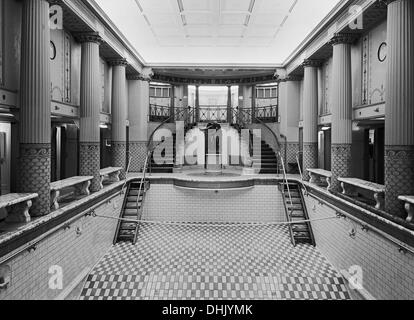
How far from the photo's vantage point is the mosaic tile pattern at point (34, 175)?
5.77m

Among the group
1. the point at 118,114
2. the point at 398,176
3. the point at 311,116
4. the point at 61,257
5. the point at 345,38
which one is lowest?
the point at 61,257

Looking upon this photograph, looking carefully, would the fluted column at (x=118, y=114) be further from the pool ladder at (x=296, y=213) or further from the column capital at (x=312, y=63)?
the column capital at (x=312, y=63)

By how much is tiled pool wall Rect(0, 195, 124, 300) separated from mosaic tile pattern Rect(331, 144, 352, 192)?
640cm

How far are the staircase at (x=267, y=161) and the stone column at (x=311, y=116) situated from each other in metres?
2.41

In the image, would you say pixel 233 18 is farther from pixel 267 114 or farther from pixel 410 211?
pixel 267 114

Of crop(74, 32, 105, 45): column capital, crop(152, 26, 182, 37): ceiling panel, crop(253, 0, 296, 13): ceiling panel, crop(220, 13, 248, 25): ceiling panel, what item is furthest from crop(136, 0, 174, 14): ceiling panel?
crop(253, 0, 296, 13): ceiling panel

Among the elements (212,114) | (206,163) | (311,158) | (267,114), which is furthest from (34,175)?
(212,114)

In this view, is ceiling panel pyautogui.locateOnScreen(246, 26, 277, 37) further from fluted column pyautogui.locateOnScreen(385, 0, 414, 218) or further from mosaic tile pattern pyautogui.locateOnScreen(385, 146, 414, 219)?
mosaic tile pattern pyautogui.locateOnScreen(385, 146, 414, 219)

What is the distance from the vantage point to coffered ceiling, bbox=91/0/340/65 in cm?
890

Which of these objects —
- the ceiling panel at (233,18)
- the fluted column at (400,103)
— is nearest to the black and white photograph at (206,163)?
the fluted column at (400,103)

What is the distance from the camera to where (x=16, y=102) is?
5.90 meters

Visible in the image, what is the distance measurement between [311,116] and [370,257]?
6.76 m

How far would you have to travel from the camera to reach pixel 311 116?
11555 mm

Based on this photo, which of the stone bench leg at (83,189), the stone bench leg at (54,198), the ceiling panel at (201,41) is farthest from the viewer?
the ceiling panel at (201,41)
